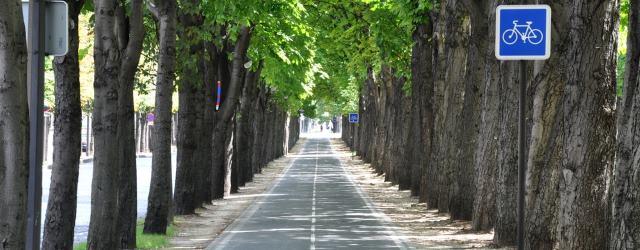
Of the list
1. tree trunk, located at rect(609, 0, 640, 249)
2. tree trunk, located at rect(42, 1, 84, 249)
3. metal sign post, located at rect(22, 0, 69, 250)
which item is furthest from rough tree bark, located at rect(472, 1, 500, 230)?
metal sign post, located at rect(22, 0, 69, 250)

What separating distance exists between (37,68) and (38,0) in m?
0.52

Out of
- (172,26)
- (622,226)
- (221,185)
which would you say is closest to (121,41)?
(172,26)

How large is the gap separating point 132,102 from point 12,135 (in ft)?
30.5

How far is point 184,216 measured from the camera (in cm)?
3034

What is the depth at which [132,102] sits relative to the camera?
18922 millimetres

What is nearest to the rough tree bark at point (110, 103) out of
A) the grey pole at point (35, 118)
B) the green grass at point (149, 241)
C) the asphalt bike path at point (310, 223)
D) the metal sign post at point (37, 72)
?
the green grass at point (149, 241)

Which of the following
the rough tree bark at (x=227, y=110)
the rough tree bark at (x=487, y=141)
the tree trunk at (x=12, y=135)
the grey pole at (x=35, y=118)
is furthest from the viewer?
the rough tree bark at (x=227, y=110)

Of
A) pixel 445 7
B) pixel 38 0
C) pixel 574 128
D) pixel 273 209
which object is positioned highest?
pixel 445 7

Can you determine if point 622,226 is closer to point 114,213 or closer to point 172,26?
point 114,213

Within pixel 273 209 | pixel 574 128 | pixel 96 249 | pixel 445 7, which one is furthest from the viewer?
pixel 273 209

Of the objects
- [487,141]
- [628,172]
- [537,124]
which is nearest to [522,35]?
[628,172]

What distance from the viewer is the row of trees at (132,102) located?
9672 mm

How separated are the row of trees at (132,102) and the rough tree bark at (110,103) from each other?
0.01 metres

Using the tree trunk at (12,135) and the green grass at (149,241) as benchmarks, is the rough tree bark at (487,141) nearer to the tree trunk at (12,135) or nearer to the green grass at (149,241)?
the green grass at (149,241)
